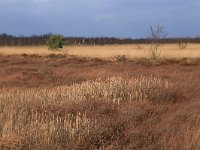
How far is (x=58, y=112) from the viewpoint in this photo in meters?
10.4

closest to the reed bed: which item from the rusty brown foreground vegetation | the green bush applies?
the rusty brown foreground vegetation

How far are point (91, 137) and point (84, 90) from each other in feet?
17.4

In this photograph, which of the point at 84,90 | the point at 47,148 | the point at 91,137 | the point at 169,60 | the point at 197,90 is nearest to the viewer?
the point at 47,148

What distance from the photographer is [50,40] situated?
48.4 metres

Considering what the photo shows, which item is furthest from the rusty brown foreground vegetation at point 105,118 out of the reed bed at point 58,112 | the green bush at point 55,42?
the green bush at point 55,42

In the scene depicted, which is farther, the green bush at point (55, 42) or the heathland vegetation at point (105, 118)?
the green bush at point (55, 42)

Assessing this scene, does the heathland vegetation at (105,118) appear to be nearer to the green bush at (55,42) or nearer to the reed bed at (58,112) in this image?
the reed bed at (58,112)

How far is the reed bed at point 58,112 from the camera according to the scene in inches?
301

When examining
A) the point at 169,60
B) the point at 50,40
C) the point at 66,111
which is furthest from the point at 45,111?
the point at 50,40

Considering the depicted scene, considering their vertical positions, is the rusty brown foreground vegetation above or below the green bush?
below

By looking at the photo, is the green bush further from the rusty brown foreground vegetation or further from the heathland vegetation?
the heathland vegetation

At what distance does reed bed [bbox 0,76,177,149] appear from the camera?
765 cm

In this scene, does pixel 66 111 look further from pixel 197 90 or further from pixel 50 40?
pixel 50 40

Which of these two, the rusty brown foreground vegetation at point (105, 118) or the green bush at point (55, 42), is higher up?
the green bush at point (55, 42)
